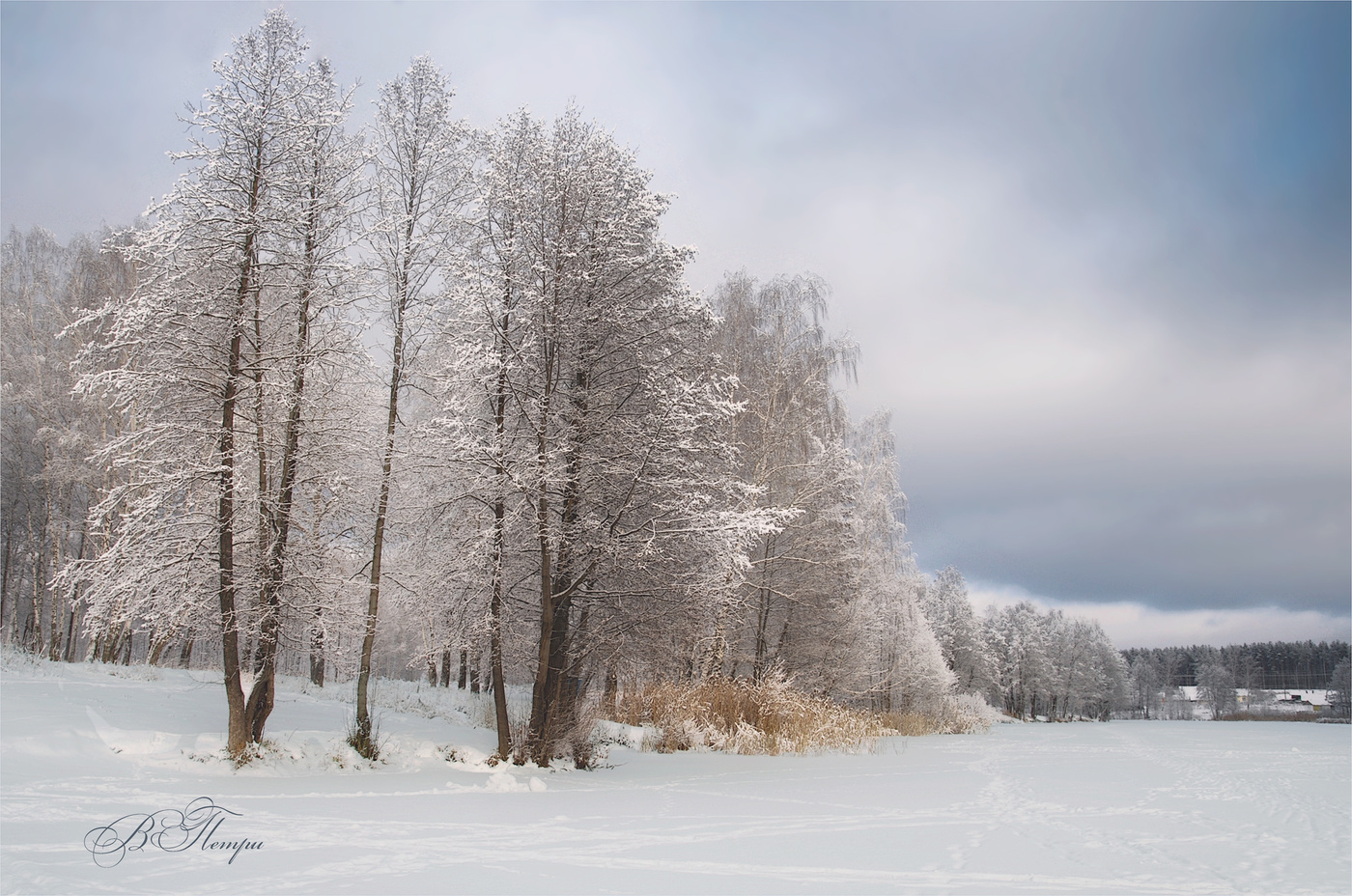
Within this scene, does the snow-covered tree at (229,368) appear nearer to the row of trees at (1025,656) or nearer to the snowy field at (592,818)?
the snowy field at (592,818)

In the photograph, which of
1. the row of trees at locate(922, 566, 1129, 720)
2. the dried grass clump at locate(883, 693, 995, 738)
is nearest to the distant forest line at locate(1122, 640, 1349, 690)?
the row of trees at locate(922, 566, 1129, 720)

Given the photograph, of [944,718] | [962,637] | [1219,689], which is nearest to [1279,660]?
[1219,689]

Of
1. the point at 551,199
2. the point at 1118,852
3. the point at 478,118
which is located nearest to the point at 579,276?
the point at 551,199

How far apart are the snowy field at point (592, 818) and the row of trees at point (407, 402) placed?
4.51ft

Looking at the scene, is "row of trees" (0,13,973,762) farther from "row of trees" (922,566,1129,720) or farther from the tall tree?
"row of trees" (922,566,1129,720)

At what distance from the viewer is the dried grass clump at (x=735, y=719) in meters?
14.9

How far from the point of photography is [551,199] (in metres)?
11.6

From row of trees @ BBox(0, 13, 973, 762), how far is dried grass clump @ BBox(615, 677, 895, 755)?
5.20 ft

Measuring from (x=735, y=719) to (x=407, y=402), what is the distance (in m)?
9.09

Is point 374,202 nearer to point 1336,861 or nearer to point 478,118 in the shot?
point 478,118

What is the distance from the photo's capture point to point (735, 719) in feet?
50.7

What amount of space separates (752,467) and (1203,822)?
13.0 meters
